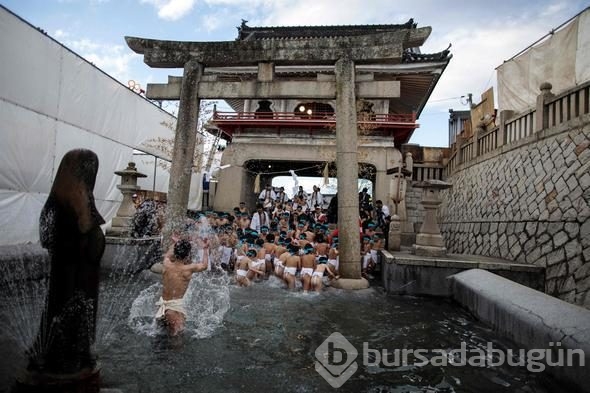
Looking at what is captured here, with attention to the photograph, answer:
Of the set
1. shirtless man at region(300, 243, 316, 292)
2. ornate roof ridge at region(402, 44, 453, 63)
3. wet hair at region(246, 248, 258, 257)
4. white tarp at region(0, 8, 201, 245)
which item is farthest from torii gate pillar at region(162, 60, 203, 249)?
ornate roof ridge at region(402, 44, 453, 63)

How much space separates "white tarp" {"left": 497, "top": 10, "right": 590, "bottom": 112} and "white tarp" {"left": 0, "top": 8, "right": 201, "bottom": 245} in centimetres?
1641

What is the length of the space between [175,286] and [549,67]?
1568 centimetres

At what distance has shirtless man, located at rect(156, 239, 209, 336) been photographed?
491cm

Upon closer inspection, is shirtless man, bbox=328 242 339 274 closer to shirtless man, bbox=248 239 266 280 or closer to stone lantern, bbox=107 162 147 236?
shirtless man, bbox=248 239 266 280

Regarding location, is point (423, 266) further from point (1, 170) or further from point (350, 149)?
point (1, 170)

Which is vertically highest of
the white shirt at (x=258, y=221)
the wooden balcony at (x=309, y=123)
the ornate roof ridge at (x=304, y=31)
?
the ornate roof ridge at (x=304, y=31)

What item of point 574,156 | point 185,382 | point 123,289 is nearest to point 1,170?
point 123,289

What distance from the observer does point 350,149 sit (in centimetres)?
789

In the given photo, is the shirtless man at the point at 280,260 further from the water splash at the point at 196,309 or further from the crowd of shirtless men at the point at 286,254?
the water splash at the point at 196,309

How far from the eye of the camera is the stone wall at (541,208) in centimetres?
683

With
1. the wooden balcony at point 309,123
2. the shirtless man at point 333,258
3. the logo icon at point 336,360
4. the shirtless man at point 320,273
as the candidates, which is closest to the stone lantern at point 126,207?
the shirtless man at point 320,273

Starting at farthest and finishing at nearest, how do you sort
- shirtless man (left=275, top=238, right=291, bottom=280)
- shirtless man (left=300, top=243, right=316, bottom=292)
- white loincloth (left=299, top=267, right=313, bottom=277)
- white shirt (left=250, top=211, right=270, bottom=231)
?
white shirt (left=250, top=211, right=270, bottom=231)
shirtless man (left=275, top=238, right=291, bottom=280)
white loincloth (left=299, top=267, right=313, bottom=277)
shirtless man (left=300, top=243, right=316, bottom=292)

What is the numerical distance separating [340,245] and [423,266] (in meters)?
1.90

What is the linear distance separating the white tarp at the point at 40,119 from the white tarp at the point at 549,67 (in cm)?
1641
